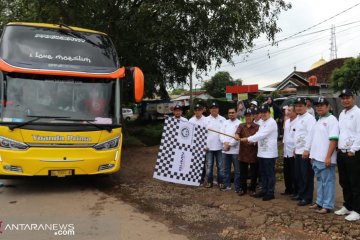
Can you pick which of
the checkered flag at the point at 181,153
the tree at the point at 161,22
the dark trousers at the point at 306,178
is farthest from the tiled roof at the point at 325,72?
the dark trousers at the point at 306,178

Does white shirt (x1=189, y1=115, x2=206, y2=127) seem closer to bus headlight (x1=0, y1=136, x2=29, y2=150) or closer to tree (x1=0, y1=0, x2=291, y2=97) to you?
bus headlight (x1=0, y1=136, x2=29, y2=150)

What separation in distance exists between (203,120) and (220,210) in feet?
7.91

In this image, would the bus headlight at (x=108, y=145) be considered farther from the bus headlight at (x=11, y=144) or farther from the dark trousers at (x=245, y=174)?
the dark trousers at (x=245, y=174)

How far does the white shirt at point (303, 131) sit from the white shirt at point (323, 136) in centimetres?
31

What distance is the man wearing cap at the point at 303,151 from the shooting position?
6801 millimetres

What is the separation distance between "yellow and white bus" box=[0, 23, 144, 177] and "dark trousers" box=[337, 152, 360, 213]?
428cm

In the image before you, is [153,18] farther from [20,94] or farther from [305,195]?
[305,195]

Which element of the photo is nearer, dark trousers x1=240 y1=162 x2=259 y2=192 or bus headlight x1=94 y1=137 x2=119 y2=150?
dark trousers x1=240 y1=162 x2=259 y2=192

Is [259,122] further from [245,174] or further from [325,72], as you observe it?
[325,72]

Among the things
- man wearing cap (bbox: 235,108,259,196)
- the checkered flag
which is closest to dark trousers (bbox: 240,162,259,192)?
man wearing cap (bbox: 235,108,259,196)

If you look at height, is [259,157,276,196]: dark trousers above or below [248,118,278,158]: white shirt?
below

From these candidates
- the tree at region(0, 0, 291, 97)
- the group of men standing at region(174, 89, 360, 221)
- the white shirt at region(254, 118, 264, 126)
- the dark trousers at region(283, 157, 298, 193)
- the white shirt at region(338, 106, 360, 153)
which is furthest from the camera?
the tree at region(0, 0, 291, 97)

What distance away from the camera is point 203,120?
853 cm

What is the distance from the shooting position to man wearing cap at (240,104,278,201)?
7.09 metres
